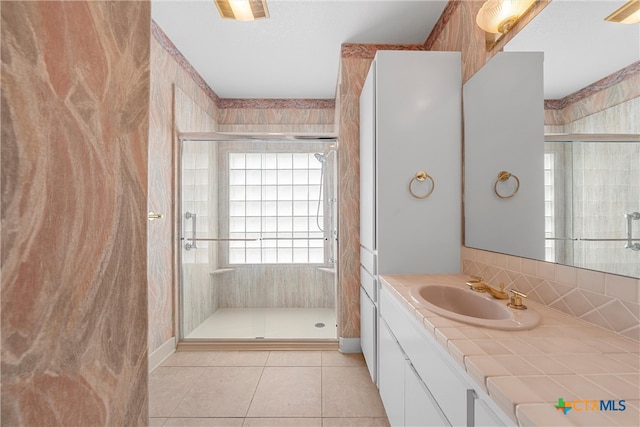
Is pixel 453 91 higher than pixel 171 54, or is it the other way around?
pixel 171 54

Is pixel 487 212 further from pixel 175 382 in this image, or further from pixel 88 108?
pixel 175 382

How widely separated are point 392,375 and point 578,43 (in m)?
1.64

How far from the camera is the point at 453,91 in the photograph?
69.1 inches

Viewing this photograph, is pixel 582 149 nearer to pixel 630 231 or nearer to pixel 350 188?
pixel 630 231

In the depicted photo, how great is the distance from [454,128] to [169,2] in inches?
83.3

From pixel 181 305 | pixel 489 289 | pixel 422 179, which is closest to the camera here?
pixel 489 289

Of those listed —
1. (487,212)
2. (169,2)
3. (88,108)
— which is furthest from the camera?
(169,2)

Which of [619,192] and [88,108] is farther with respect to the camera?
[619,192]

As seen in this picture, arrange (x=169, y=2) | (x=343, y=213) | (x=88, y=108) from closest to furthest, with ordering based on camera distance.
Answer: (x=88, y=108) → (x=169, y=2) → (x=343, y=213)

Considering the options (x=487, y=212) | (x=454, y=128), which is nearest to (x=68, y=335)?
(x=487, y=212)

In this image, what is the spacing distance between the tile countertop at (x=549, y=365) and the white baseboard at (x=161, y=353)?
2.12 m

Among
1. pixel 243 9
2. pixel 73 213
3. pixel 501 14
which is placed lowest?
pixel 73 213

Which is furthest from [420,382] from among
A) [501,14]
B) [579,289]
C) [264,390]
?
[501,14]

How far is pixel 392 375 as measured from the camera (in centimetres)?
147
